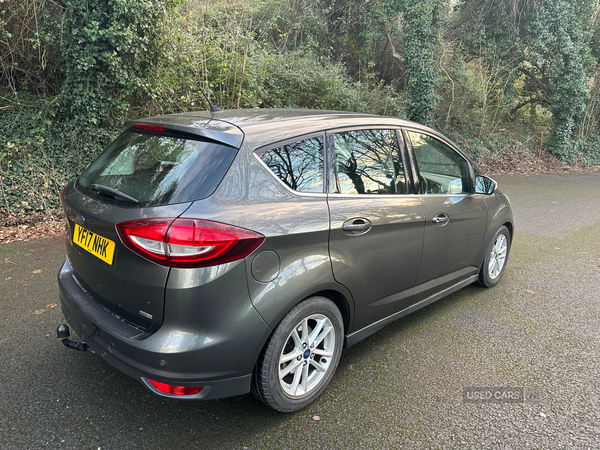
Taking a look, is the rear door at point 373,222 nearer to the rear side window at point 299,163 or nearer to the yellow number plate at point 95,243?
the rear side window at point 299,163

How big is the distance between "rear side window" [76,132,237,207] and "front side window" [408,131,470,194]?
5.21 ft

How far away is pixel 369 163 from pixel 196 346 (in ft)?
5.16

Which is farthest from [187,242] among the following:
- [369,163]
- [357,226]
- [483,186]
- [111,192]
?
[483,186]

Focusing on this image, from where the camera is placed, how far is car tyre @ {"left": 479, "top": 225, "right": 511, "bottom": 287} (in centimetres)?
401

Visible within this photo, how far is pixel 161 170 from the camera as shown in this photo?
221cm

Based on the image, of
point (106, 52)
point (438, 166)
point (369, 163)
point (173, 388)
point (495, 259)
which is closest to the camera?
point (173, 388)

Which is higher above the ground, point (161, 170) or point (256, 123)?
point (256, 123)

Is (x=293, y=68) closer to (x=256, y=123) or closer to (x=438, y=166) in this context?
(x=438, y=166)

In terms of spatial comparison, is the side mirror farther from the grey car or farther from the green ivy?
the green ivy

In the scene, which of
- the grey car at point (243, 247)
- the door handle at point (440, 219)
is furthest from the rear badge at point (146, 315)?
the door handle at point (440, 219)

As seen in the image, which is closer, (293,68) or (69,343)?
(69,343)

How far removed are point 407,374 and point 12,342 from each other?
2755mm

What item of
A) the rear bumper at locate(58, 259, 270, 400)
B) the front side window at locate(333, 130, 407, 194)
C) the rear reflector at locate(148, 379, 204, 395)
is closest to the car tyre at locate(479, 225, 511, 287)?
the front side window at locate(333, 130, 407, 194)

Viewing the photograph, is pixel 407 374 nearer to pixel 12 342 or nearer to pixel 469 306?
pixel 469 306
